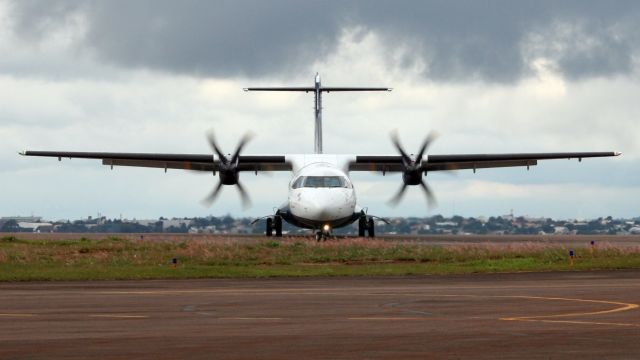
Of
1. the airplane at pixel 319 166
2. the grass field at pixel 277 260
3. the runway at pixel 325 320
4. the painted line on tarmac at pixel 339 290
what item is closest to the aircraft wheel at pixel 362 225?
the airplane at pixel 319 166

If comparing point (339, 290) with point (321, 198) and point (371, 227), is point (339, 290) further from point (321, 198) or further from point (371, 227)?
point (371, 227)

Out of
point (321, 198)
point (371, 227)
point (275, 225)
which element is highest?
Answer: point (321, 198)

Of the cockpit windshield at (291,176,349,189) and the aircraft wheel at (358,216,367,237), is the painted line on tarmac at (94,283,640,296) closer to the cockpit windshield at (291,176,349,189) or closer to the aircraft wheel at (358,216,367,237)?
the cockpit windshield at (291,176,349,189)

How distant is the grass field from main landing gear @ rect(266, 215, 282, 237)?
1181cm

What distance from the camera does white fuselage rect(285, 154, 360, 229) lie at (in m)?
47.4

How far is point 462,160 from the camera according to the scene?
5747 centimetres

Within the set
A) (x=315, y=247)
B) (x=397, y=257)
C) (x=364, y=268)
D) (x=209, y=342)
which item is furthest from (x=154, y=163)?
(x=209, y=342)

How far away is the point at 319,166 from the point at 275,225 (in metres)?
6.18

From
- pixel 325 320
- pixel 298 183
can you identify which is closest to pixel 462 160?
pixel 298 183

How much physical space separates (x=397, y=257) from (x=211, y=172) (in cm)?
2436

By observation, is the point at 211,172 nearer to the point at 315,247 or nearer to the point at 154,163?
the point at 154,163

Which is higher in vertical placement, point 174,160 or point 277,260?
point 174,160

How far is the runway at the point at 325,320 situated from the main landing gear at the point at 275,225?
28490 millimetres

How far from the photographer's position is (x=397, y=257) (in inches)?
1506
